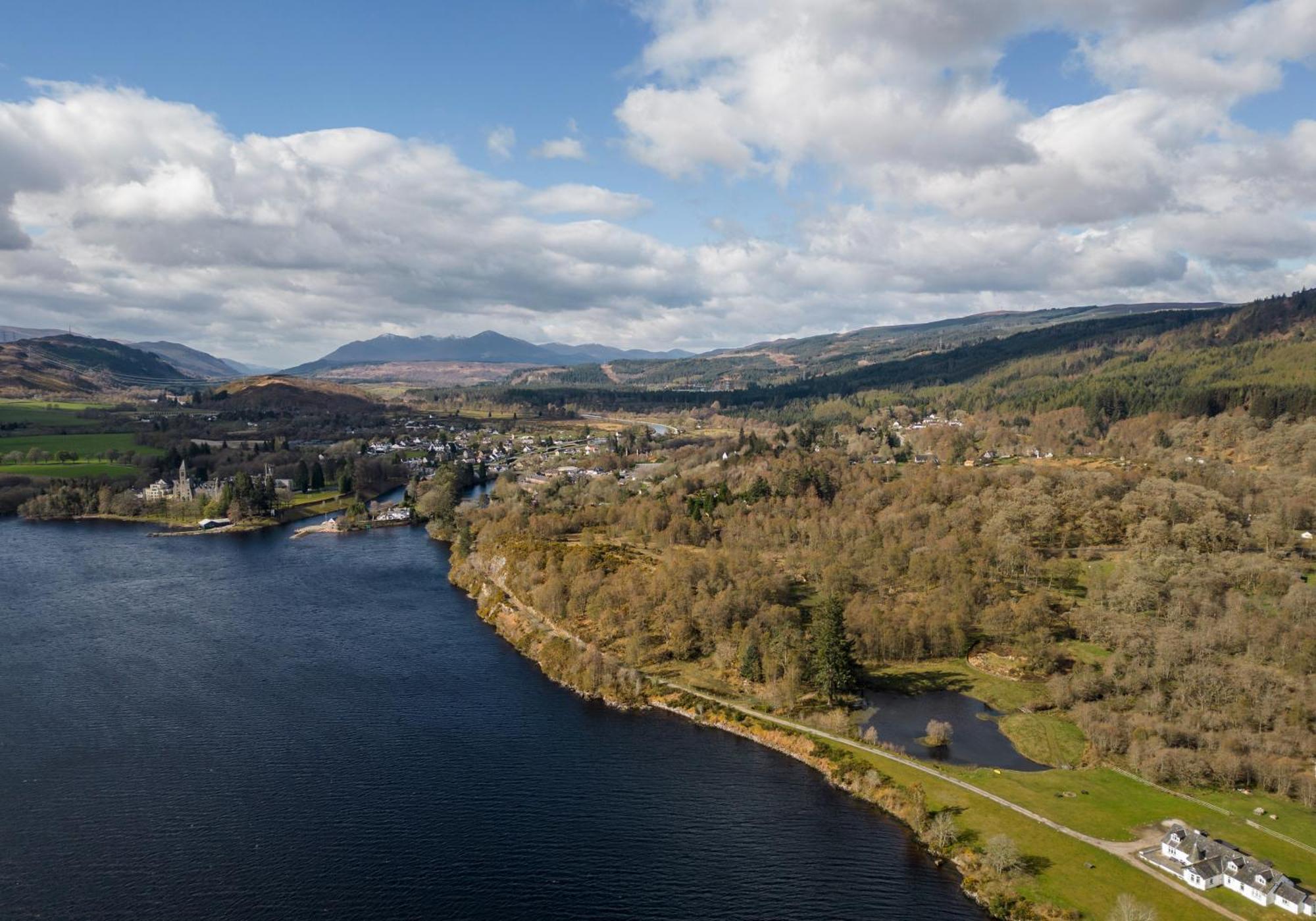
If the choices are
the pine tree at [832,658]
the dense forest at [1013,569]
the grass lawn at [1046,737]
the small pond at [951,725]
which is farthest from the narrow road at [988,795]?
the grass lawn at [1046,737]

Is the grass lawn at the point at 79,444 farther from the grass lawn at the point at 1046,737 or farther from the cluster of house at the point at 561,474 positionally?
the grass lawn at the point at 1046,737

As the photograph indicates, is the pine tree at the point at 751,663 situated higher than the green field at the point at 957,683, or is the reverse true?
the pine tree at the point at 751,663

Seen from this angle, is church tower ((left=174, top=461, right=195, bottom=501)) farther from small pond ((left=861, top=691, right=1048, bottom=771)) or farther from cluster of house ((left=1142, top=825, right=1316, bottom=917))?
cluster of house ((left=1142, top=825, right=1316, bottom=917))

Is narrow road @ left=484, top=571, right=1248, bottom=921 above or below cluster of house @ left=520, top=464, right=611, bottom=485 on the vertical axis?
below

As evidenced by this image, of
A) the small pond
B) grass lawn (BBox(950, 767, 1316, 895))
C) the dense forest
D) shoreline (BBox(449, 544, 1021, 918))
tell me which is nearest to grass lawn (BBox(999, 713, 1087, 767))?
the small pond

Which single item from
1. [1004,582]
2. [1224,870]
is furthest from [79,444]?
[1224,870]

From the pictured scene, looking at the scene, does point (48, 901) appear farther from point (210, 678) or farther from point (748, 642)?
point (748, 642)
